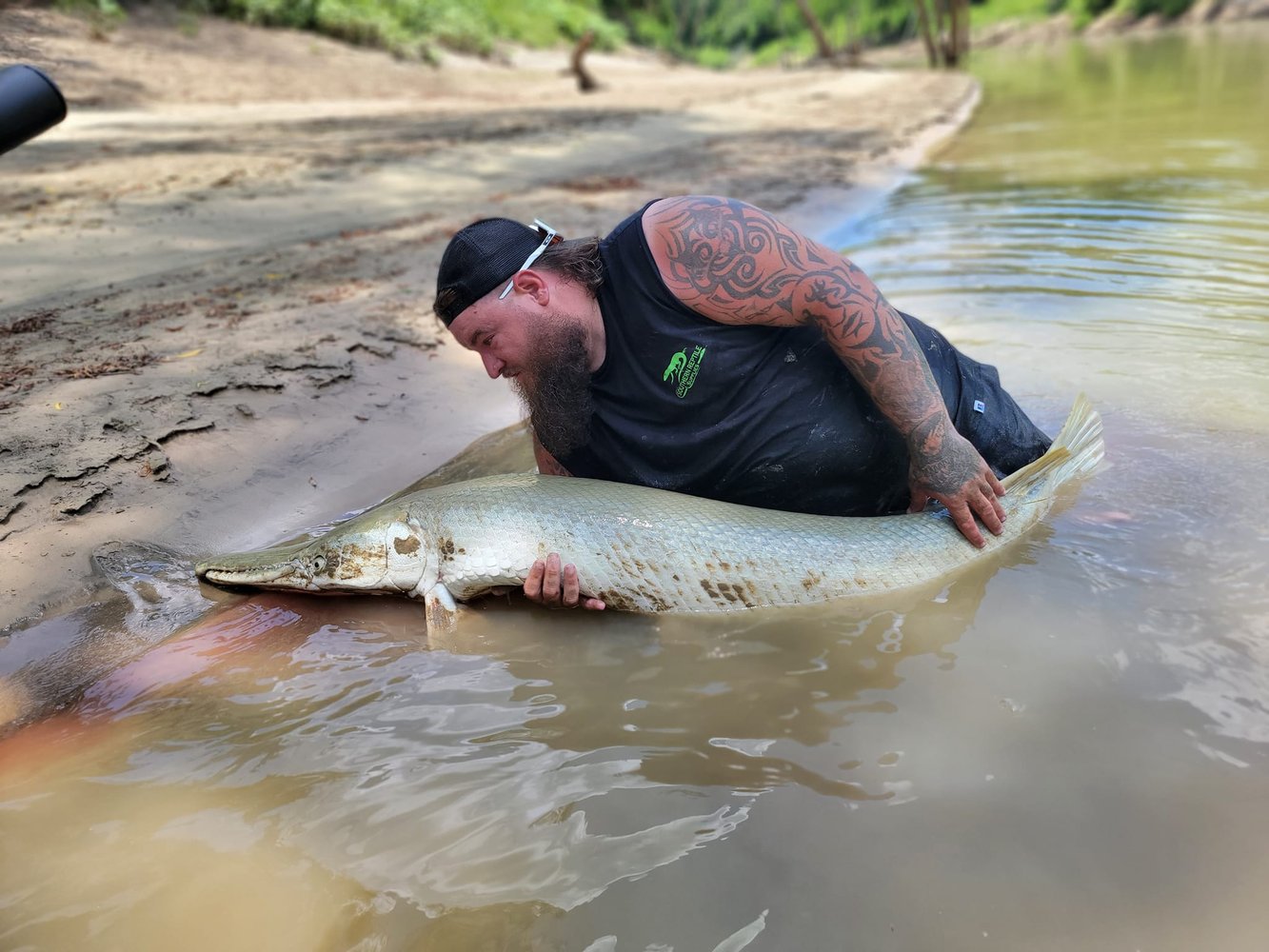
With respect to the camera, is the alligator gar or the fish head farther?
the fish head

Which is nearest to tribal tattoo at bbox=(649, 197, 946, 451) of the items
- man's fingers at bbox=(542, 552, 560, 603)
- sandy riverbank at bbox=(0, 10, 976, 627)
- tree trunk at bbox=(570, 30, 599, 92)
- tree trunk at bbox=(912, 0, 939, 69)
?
man's fingers at bbox=(542, 552, 560, 603)

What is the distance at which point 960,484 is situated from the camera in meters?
2.94

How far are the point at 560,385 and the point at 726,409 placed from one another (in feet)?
1.87

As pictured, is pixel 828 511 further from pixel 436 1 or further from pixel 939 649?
pixel 436 1

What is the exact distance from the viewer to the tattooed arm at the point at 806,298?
2.82 metres

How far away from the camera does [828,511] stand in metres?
3.29

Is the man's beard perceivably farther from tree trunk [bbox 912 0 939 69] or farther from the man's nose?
tree trunk [bbox 912 0 939 69]

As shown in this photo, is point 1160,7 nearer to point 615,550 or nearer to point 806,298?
point 806,298

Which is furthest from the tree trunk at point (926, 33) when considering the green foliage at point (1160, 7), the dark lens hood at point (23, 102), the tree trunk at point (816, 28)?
the dark lens hood at point (23, 102)

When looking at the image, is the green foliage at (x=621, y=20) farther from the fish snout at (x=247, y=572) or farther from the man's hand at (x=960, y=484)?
the man's hand at (x=960, y=484)

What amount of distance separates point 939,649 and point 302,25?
18502mm

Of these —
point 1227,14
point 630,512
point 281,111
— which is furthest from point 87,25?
point 1227,14

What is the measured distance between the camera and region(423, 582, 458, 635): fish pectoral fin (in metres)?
3.00

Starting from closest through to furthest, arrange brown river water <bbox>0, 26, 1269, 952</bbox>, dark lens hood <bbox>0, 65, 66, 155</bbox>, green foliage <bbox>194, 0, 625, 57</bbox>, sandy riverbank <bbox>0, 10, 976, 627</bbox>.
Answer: dark lens hood <bbox>0, 65, 66, 155</bbox> < brown river water <bbox>0, 26, 1269, 952</bbox> < sandy riverbank <bbox>0, 10, 976, 627</bbox> < green foliage <bbox>194, 0, 625, 57</bbox>
